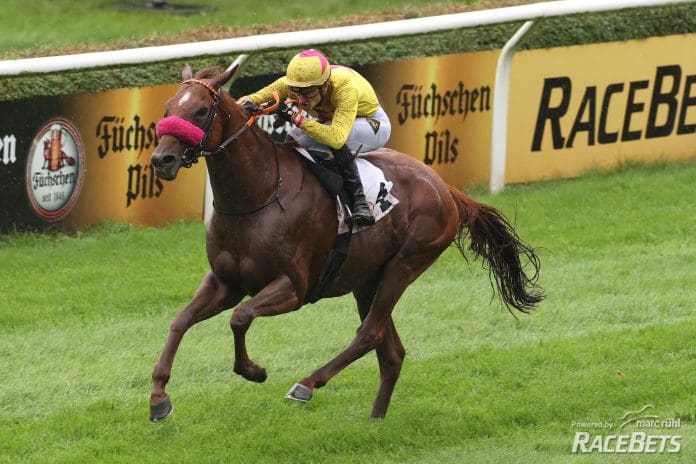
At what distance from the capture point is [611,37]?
11727mm

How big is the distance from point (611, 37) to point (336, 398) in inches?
215

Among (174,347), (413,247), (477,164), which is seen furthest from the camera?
(477,164)

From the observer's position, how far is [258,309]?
639 cm

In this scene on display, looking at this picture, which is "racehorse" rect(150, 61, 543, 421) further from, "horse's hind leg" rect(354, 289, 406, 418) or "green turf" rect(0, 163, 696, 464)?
"green turf" rect(0, 163, 696, 464)

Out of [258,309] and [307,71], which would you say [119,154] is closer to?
[307,71]

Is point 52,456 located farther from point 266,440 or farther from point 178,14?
point 178,14

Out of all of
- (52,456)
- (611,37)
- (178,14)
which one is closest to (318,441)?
→ (52,456)

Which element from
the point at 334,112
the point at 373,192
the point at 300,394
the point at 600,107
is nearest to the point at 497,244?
the point at 373,192

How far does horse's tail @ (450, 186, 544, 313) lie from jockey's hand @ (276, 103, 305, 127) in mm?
1207

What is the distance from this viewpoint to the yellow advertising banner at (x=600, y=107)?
1146 cm

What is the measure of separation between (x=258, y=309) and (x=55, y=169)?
3.59 meters

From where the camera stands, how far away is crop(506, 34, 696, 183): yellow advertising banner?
37.6ft

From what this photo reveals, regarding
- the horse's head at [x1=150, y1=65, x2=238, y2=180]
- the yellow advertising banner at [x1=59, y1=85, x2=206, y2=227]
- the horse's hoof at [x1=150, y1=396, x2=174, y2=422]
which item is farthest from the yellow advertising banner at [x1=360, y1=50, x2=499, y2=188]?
the horse's hoof at [x1=150, y1=396, x2=174, y2=422]

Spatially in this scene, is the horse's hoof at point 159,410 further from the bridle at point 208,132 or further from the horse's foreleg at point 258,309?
the bridle at point 208,132
